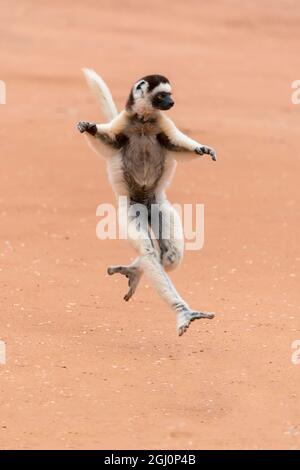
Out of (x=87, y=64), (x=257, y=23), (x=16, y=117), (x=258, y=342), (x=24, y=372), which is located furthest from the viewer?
(x=257, y=23)

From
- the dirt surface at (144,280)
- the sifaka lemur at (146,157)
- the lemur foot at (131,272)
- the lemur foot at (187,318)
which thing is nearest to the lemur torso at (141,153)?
the sifaka lemur at (146,157)

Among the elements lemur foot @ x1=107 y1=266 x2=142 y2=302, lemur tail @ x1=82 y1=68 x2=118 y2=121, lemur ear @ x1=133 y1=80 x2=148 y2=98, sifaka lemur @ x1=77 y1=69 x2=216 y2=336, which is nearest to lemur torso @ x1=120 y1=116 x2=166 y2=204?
sifaka lemur @ x1=77 y1=69 x2=216 y2=336

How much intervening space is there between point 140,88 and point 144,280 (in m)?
2.90

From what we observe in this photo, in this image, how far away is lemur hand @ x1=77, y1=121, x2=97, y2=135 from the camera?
739 cm

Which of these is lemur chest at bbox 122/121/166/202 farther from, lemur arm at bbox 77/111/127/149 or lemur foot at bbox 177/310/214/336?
lemur foot at bbox 177/310/214/336

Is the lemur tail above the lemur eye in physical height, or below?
above

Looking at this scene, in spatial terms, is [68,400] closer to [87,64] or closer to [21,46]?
[87,64]

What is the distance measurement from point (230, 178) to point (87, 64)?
8.10 m

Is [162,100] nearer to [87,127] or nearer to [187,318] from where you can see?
[87,127]

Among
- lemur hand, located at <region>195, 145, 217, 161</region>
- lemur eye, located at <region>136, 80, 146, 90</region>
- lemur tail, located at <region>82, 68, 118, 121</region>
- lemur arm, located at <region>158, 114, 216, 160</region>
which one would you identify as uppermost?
lemur tail, located at <region>82, 68, 118, 121</region>

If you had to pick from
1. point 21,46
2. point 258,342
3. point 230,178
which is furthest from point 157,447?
point 21,46

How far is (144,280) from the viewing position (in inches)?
399

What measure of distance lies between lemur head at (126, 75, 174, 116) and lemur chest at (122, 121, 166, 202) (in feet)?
0.49
